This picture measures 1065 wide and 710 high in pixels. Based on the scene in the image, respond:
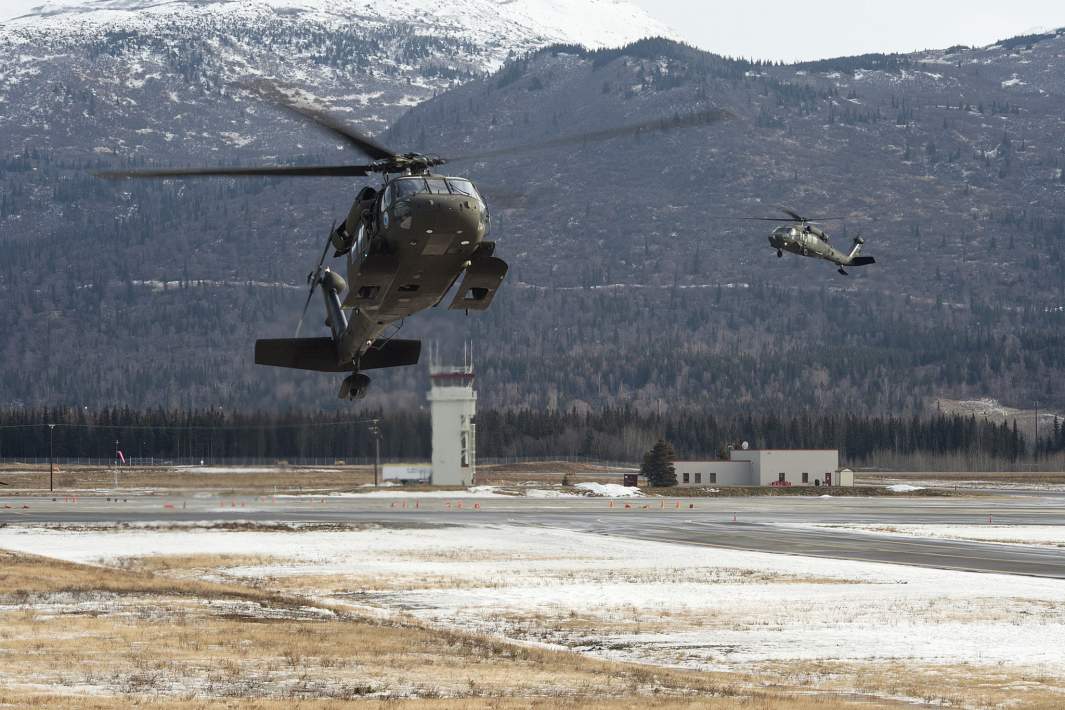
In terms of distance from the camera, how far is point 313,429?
68062mm

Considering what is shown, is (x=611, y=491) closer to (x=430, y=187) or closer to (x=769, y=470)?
(x=769, y=470)

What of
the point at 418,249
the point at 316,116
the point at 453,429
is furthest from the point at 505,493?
the point at 316,116

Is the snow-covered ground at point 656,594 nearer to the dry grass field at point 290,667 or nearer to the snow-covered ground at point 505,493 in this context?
the dry grass field at point 290,667

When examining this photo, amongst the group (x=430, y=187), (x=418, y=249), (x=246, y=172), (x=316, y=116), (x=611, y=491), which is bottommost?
(x=611, y=491)

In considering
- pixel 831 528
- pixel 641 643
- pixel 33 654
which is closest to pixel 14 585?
pixel 33 654

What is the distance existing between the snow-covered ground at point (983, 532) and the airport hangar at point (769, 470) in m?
67.1

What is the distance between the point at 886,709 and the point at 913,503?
102m

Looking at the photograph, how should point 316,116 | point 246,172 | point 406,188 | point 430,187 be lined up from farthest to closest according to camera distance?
point 246,172 → point 316,116 → point 406,188 → point 430,187

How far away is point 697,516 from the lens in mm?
101188

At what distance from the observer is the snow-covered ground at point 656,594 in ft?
130

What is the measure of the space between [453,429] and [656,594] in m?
94.0

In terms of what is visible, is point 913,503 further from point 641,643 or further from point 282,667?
point 282,667

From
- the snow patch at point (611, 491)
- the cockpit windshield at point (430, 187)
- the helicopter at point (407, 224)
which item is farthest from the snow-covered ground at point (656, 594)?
the snow patch at point (611, 491)

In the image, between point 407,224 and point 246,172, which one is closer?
point 407,224
